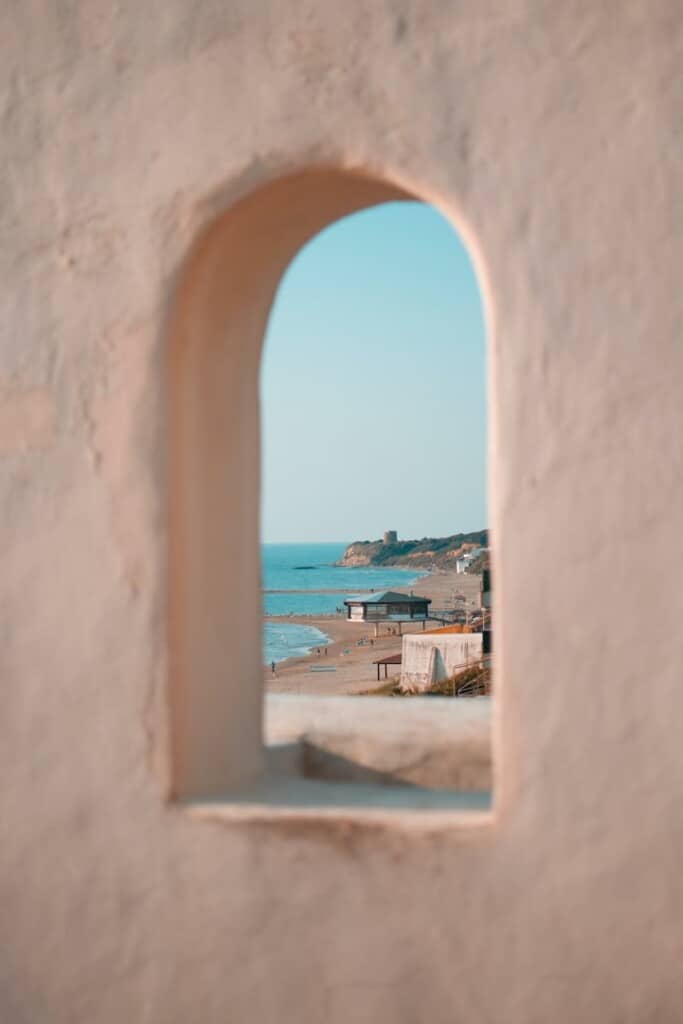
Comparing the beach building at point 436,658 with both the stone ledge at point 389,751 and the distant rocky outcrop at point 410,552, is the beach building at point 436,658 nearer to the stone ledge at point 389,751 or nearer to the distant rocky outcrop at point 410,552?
the stone ledge at point 389,751

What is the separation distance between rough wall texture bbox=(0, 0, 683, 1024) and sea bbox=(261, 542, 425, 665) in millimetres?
29541

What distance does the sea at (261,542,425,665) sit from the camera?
5278 cm

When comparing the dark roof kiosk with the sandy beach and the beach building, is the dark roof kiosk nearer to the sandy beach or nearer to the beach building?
the sandy beach

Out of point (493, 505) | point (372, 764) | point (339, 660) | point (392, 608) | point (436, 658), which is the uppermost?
point (493, 505)

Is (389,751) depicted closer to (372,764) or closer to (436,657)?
(372,764)

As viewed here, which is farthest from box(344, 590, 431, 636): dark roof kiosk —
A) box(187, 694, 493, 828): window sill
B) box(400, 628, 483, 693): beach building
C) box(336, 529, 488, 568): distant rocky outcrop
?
box(336, 529, 488, 568): distant rocky outcrop

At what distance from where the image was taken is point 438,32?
10.2 feet

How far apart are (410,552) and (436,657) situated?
123 meters

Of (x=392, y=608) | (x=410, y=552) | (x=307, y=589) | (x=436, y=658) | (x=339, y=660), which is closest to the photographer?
(x=436, y=658)

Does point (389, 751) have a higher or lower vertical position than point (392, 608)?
lower

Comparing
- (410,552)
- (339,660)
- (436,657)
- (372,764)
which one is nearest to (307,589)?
(410,552)

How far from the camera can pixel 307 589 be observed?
330ft

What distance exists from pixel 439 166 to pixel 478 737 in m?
2.00

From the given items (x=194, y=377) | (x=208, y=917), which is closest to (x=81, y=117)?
(x=194, y=377)
